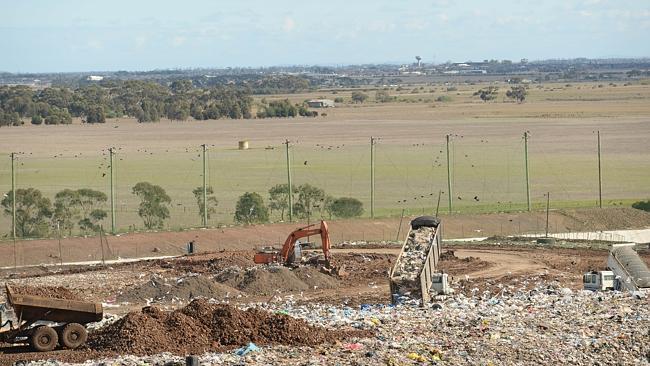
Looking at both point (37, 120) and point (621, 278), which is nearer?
point (621, 278)

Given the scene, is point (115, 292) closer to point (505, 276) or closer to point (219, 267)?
point (219, 267)

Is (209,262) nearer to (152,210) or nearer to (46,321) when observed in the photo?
(152,210)

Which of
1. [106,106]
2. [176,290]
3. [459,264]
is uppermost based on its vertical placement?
[106,106]

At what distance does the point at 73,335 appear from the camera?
24.2 meters

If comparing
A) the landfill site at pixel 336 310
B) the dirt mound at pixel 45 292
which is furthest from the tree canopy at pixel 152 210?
the dirt mound at pixel 45 292

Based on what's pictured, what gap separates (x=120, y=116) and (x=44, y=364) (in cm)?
12660

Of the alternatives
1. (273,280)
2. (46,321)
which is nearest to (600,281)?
(273,280)

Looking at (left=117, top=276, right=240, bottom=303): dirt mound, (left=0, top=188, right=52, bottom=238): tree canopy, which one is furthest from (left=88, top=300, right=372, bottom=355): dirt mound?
(left=0, top=188, right=52, bottom=238): tree canopy

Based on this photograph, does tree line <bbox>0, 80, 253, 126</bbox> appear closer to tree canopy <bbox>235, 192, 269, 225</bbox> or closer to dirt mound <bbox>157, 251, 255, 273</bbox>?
tree canopy <bbox>235, 192, 269, 225</bbox>

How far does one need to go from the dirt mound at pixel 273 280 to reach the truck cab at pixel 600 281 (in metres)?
7.41

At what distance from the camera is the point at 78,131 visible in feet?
379

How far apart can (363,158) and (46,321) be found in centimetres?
5920

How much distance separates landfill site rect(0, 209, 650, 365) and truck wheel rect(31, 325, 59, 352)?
0.06ft

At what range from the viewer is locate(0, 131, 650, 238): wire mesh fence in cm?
5928
